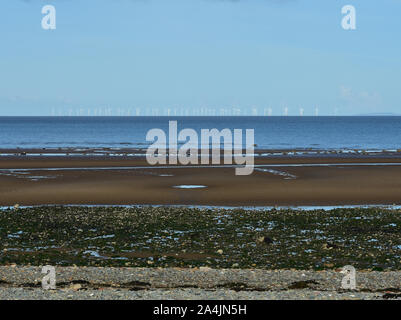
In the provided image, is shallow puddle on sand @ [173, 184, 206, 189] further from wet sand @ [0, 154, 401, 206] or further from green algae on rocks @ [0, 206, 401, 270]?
green algae on rocks @ [0, 206, 401, 270]

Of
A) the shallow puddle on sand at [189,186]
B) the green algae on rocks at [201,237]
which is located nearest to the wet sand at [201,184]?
the shallow puddle on sand at [189,186]

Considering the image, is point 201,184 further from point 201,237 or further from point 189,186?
point 201,237

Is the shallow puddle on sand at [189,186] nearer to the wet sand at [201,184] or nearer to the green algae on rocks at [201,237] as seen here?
the wet sand at [201,184]

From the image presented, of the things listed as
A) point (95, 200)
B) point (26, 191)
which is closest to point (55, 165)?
point (26, 191)

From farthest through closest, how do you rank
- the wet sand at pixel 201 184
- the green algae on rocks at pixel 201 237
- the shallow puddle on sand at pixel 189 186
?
1. the shallow puddle on sand at pixel 189 186
2. the wet sand at pixel 201 184
3. the green algae on rocks at pixel 201 237

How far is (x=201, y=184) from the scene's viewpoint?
3466 cm

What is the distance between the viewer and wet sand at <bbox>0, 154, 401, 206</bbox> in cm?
2827

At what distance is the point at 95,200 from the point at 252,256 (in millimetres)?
13536

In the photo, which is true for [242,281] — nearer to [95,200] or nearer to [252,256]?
[252,256]

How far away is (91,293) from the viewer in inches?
453

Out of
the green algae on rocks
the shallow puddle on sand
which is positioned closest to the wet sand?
the shallow puddle on sand

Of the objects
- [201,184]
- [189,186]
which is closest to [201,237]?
[189,186]

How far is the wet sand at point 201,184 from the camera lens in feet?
92.7

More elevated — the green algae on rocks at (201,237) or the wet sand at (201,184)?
the wet sand at (201,184)
